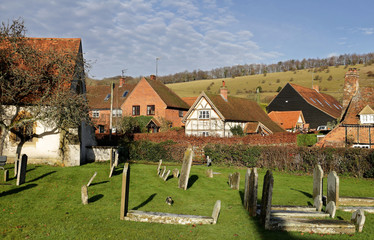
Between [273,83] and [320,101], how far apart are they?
5756 centimetres

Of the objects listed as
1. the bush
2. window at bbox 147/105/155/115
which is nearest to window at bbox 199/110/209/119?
window at bbox 147/105/155/115

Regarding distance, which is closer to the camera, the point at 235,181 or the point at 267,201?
the point at 267,201

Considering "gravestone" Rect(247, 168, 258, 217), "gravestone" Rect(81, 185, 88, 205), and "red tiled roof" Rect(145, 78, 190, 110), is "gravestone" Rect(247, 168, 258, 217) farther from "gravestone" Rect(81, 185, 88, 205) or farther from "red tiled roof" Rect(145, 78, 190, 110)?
"red tiled roof" Rect(145, 78, 190, 110)

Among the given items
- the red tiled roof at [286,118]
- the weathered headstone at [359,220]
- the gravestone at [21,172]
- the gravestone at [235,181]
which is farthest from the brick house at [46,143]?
the red tiled roof at [286,118]

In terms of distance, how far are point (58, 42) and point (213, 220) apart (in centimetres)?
2163

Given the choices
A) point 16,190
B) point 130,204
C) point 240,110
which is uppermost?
point 240,110

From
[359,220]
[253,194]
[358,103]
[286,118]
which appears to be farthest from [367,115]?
[286,118]

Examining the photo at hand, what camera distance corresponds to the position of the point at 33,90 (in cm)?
2006

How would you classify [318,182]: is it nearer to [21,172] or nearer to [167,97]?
[21,172]

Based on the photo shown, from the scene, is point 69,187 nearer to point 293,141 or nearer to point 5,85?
point 5,85

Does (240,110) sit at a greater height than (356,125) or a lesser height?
greater

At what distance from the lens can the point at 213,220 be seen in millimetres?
10805

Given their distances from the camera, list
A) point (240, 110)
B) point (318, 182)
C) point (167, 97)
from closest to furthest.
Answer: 1. point (318, 182)
2. point (240, 110)
3. point (167, 97)

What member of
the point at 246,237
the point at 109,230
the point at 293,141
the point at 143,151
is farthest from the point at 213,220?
the point at 293,141
